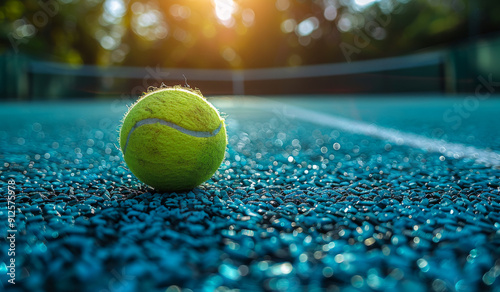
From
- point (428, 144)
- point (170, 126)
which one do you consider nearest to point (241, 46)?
point (428, 144)

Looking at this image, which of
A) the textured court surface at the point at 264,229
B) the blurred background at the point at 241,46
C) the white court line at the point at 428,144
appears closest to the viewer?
the textured court surface at the point at 264,229

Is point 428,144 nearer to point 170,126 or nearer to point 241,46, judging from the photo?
point 170,126

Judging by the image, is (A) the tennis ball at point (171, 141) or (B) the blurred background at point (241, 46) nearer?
(A) the tennis ball at point (171, 141)

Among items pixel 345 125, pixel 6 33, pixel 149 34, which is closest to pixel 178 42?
pixel 149 34

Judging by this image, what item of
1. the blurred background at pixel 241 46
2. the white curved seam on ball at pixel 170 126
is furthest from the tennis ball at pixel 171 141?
the blurred background at pixel 241 46

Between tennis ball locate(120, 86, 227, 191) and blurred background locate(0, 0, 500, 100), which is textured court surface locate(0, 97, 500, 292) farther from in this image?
blurred background locate(0, 0, 500, 100)

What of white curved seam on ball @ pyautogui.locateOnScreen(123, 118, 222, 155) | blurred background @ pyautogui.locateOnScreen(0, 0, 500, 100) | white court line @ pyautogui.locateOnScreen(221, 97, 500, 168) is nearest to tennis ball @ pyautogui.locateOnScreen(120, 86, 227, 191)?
white curved seam on ball @ pyautogui.locateOnScreen(123, 118, 222, 155)

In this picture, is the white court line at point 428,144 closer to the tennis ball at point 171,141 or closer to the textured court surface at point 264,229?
the textured court surface at point 264,229
